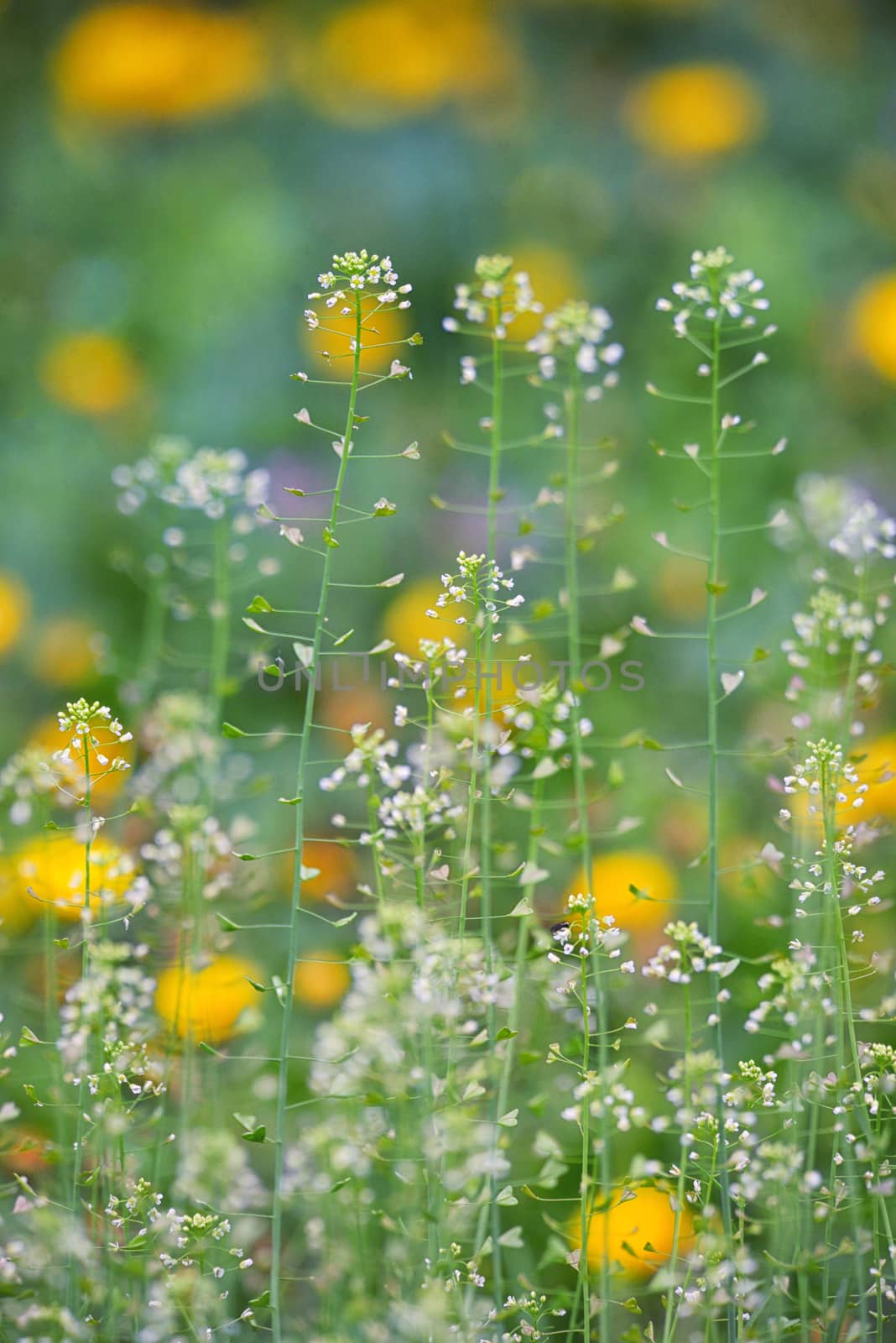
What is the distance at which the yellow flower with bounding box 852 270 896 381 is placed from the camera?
6.16 feet

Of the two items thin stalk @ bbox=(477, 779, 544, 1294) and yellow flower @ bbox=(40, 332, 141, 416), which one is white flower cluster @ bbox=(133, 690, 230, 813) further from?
yellow flower @ bbox=(40, 332, 141, 416)

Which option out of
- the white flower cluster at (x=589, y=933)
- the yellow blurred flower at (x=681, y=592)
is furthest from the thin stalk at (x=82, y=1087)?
the yellow blurred flower at (x=681, y=592)

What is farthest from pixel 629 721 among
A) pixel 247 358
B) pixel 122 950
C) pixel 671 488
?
pixel 122 950

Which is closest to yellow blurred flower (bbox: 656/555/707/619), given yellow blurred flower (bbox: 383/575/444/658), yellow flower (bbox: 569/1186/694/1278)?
yellow blurred flower (bbox: 383/575/444/658)

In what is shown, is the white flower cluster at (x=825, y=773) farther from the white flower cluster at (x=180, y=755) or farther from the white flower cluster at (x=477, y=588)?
the white flower cluster at (x=180, y=755)

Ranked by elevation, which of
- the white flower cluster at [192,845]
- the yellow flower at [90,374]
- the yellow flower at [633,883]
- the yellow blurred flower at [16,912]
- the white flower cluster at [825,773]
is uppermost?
the yellow flower at [90,374]

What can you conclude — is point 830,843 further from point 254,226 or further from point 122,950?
point 254,226

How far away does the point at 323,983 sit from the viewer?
1326 millimetres

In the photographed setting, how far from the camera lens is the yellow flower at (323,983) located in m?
1.32

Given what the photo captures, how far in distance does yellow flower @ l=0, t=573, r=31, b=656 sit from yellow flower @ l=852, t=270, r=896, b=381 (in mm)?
1232

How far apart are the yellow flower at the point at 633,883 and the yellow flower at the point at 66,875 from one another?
502 millimetres

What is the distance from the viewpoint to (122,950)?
0.72 meters

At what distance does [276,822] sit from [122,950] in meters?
0.88

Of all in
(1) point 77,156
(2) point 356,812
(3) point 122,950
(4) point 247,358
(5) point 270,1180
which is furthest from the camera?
(1) point 77,156
